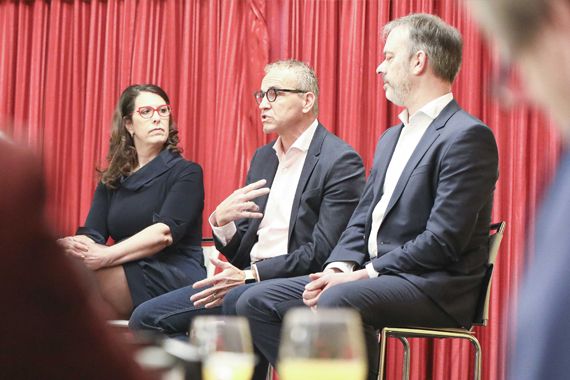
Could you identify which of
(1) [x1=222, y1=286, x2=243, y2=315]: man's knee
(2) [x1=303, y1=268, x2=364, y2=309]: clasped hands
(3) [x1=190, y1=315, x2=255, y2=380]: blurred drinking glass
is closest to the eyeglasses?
(1) [x1=222, y1=286, x2=243, y2=315]: man's knee

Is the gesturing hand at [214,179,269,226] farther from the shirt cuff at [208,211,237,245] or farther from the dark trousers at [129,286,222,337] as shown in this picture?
the dark trousers at [129,286,222,337]

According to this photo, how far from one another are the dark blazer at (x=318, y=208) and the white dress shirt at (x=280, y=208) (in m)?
0.04

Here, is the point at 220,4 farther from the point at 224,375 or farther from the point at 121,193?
the point at 224,375

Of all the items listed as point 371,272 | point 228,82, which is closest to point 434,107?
point 371,272

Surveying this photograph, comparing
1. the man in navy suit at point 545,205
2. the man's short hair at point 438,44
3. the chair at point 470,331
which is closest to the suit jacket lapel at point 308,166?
the man's short hair at point 438,44

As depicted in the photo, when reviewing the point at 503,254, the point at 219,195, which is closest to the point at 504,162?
the point at 503,254

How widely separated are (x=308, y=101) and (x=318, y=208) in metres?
0.55

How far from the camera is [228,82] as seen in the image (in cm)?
483

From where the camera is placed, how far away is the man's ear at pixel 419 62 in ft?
10.3

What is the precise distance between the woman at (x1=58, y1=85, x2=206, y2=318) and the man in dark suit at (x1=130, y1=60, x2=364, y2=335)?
23 centimetres

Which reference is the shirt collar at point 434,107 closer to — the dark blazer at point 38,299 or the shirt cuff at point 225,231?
the shirt cuff at point 225,231

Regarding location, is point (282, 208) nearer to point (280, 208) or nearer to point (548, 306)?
point (280, 208)

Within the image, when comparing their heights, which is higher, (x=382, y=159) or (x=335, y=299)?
(x=382, y=159)

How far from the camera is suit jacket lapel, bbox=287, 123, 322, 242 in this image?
3.47 m
